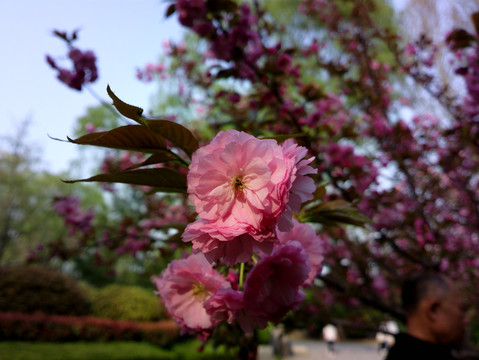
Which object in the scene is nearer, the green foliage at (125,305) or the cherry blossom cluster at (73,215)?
the cherry blossom cluster at (73,215)

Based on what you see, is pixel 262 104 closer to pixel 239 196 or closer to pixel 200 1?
pixel 200 1

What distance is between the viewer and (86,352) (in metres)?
6.28

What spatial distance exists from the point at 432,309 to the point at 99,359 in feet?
18.6

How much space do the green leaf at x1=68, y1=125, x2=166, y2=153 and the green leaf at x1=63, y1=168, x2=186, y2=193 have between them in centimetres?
5

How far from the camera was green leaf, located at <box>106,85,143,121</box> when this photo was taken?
2.05ft

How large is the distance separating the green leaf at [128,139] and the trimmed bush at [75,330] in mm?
7421

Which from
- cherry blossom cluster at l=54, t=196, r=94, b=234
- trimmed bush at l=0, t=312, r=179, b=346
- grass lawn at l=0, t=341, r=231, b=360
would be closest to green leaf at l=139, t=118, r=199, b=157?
cherry blossom cluster at l=54, t=196, r=94, b=234

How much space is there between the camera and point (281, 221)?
0.63 m

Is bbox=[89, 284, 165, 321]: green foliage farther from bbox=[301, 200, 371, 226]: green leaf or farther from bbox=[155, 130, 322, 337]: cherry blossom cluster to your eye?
bbox=[155, 130, 322, 337]: cherry blossom cluster

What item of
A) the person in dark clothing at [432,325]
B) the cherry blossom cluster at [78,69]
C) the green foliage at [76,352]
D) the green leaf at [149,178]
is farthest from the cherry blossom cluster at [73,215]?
the green leaf at [149,178]

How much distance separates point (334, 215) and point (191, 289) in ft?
1.54

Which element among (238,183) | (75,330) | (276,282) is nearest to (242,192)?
(238,183)

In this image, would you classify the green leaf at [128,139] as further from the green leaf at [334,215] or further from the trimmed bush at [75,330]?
the trimmed bush at [75,330]

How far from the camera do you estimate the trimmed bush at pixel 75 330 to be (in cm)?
707
